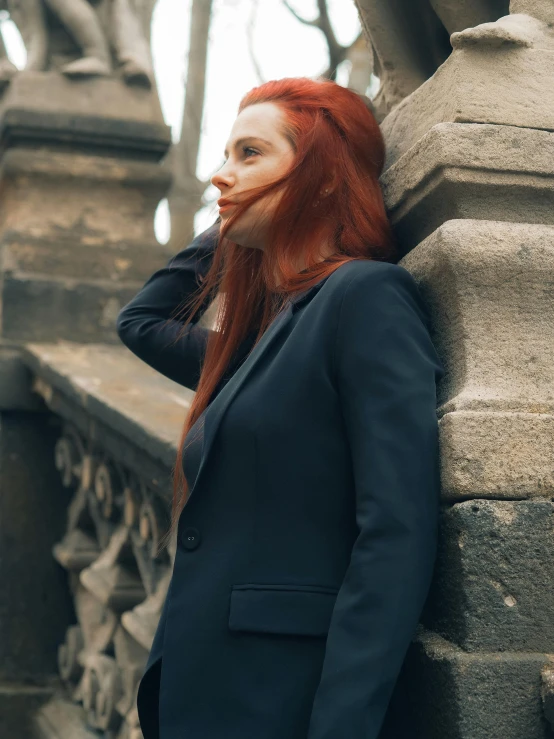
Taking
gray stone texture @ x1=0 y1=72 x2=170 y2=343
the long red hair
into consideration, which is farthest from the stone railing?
the long red hair

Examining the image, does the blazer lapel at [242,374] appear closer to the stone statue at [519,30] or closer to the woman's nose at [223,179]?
the woman's nose at [223,179]

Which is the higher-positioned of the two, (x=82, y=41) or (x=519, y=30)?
(x=519, y=30)

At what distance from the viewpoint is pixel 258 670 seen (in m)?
1.70

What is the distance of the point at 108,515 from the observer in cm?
342

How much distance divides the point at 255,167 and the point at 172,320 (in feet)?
1.79

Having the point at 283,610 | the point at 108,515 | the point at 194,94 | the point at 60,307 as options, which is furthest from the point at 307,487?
the point at 194,94

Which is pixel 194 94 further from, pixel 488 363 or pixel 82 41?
pixel 488 363

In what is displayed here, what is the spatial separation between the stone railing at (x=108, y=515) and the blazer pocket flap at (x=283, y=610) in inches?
34.9

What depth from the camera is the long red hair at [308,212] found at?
1.97 metres

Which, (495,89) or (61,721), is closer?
(495,89)

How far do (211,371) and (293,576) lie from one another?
0.52 metres

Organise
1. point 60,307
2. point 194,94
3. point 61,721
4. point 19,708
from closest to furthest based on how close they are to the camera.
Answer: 1. point 61,721
2. point 19,708
3. point 60,307
4. point 194,94

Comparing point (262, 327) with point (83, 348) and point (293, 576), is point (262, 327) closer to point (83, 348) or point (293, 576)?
point (293, 576)

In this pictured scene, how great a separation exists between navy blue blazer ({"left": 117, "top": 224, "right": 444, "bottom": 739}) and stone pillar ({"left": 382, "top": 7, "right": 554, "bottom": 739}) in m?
0.06
